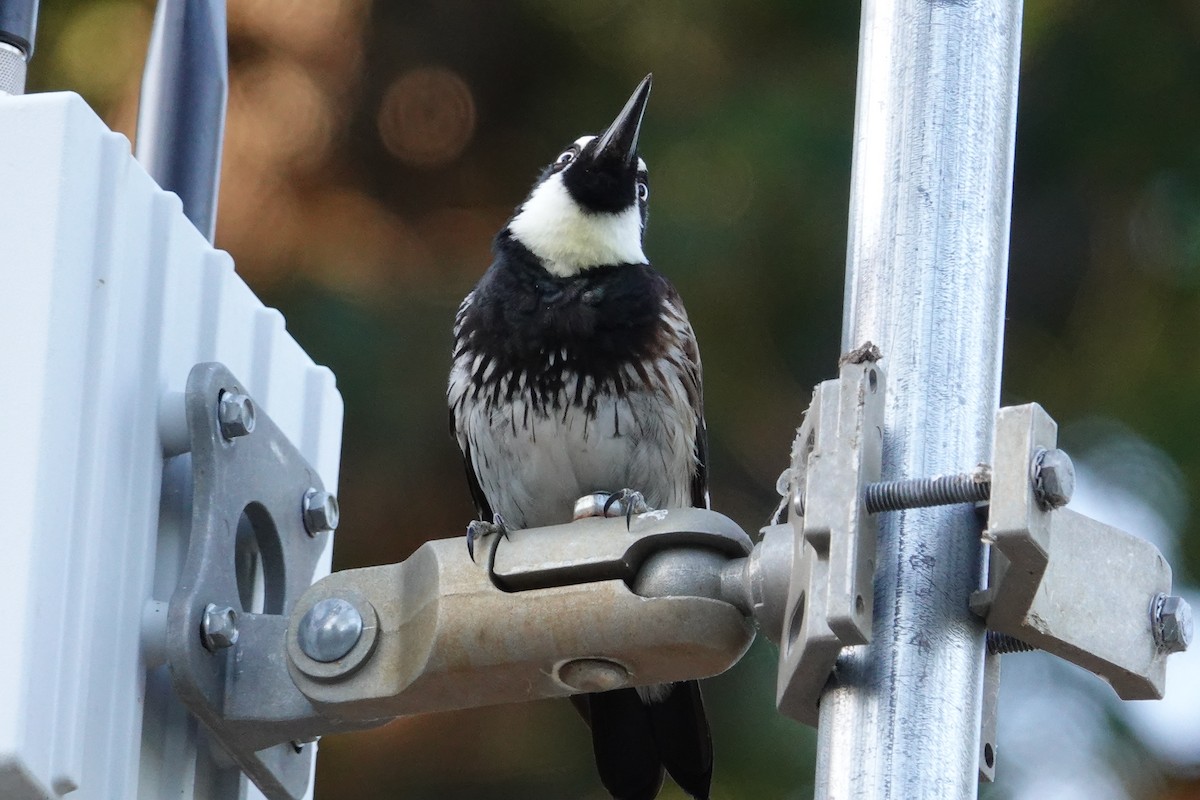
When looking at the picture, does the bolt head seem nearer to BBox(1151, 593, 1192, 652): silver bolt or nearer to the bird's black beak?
BBox(1151, 593, 1192, 652): silver bolt

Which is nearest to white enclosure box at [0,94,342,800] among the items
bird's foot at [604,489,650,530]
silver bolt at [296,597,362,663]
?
silver bolt at [296,597,362,663]

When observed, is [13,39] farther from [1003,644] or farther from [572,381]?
[572,381]

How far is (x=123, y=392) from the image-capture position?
80.5 inches

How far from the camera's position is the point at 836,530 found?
159 cm

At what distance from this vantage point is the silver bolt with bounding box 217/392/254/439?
2141 mm

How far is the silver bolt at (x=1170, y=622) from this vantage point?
67.4 inches

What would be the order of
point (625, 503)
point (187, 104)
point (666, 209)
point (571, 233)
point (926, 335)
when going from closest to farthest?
point (926, 335) → point (187, 104) → point (625, 503) → point (571, 233) → point (666, 209)

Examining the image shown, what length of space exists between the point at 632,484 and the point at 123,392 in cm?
149

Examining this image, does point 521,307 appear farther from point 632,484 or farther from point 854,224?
point 854,224

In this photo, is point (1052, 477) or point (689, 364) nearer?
point (1052, 477)

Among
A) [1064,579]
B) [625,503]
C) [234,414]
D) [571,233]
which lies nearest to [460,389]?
Result: [571,233]

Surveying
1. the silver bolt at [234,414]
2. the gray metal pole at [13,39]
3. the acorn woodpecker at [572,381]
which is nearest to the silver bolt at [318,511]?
the silver bolt at [234,414]

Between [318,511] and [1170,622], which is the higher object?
[318,511]

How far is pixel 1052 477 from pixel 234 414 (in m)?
0.88
